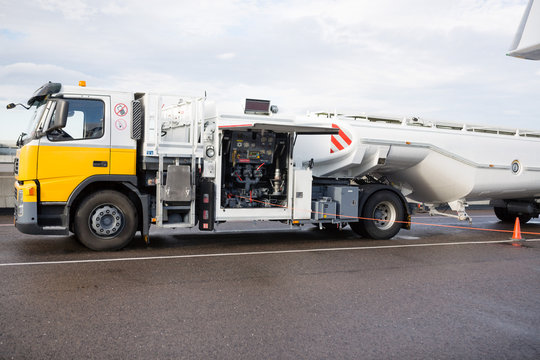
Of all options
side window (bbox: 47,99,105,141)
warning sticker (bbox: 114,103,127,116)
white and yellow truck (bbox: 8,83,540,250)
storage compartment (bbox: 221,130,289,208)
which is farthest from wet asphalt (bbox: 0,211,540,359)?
warning sticker (bbox: 114,103,127,116)

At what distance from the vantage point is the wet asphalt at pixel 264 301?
13.8 feet

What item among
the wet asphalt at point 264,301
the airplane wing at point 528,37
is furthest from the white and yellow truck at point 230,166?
the airplane wing at point 528,37

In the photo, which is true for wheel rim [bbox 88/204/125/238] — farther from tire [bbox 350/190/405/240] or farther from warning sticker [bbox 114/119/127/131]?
tire [bbox 350/190/405/240]

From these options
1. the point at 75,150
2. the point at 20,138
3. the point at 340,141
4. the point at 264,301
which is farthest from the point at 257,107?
the point at 264,301

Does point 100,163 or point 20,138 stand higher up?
point 20,138

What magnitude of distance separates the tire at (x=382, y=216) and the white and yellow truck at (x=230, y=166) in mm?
24

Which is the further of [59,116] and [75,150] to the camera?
[75,150]

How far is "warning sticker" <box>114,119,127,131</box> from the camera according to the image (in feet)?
27.1

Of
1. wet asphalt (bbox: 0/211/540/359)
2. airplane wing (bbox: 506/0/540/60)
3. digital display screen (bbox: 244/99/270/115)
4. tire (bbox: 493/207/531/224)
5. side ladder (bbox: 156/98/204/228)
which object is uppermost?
digital display screen (bbox: 244/99/270/115)

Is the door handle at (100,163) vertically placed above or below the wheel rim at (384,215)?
above

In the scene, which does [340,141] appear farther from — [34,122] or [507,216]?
[507,216]

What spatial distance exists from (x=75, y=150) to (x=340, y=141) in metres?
5.23

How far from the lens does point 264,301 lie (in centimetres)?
554

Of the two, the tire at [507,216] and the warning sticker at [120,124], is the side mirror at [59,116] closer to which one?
the warning sticker at [120,124]
